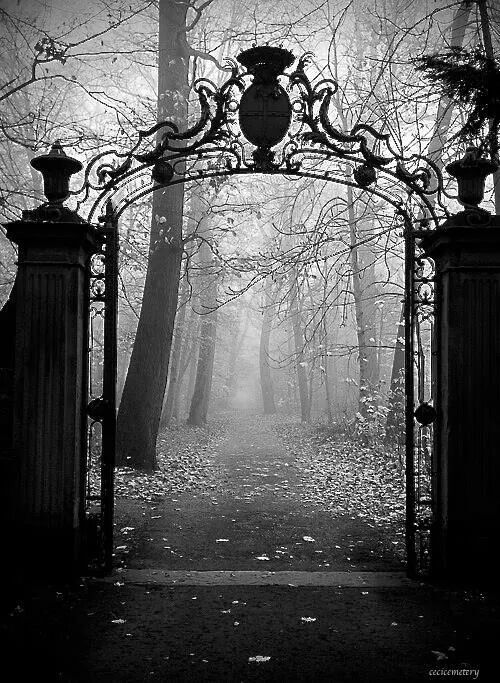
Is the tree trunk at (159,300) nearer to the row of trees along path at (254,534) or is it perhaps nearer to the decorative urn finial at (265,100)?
the row of trees along path at (254,534)

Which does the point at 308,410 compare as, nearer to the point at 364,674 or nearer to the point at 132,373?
the point at 132,373

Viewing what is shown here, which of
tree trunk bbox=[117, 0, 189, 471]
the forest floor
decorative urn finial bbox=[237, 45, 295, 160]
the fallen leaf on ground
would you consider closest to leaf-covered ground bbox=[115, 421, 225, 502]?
tree trunk bbox=[117, 0, 189, 471]

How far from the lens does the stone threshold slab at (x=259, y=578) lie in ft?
17.7

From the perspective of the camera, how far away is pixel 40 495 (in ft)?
17.0

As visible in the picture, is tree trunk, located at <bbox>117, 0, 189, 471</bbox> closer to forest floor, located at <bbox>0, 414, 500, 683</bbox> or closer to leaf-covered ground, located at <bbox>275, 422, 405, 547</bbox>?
forest floor, located at <bbox>0, 414, 500, 683</bbox>

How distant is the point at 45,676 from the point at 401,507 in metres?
6.44

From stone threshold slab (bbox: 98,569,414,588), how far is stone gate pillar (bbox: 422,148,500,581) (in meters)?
0.53

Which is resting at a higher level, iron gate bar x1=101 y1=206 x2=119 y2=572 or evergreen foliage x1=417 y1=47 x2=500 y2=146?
evergreen foliage x1=417 y1=47 x2=500 y2=146

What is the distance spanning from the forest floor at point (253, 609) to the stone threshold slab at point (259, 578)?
18mm

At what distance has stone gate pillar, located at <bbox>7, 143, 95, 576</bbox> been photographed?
5.17m

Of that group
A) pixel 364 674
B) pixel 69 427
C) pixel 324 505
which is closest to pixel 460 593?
pixel 364 674

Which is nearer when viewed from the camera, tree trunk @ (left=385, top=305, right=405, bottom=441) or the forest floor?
the forest floor

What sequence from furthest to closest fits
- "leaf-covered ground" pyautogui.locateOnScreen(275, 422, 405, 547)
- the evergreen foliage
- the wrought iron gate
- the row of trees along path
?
"leaf-covered ground" pyautogui.locateOnScreen(275, 422, 405, 547), the row of trees along path, the wrought iron gate, the evergreen foliage

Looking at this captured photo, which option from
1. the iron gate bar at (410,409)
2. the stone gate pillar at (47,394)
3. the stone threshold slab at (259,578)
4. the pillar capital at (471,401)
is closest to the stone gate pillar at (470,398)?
the pillar capital at (471,401)
